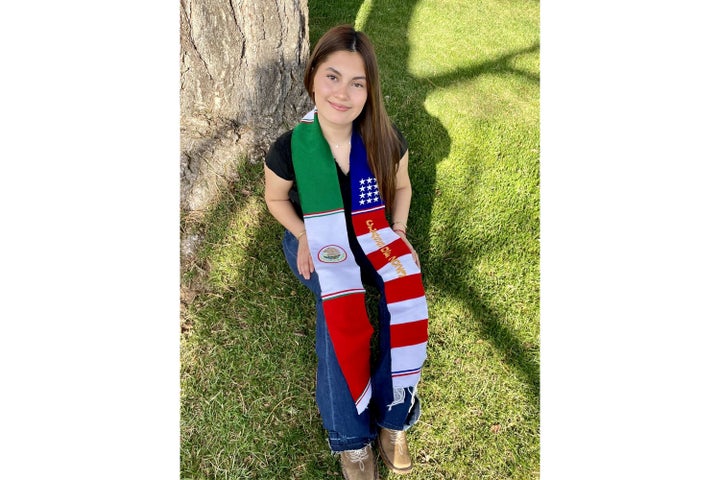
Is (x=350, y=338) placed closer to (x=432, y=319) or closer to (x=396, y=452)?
(x=396, y=452)

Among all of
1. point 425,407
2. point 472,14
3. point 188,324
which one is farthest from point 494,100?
point 188,324

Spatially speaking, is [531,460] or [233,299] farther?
[233,299]

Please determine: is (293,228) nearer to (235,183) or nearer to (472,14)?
(235,183)

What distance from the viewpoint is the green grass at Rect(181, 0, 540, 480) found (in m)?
2.25

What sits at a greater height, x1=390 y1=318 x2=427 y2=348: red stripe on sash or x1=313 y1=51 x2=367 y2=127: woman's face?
x1=313 y1=51 x2=367 y2=127: woman's face

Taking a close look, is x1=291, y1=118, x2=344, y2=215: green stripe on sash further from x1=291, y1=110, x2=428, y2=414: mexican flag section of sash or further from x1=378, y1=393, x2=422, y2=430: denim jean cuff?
x1=378, y1=393, x2=422, y2=430: denim jean cuff

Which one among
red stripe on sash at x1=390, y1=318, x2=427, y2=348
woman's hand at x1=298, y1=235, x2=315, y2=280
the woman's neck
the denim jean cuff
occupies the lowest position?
the denim jean cuff

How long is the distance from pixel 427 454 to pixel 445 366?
0.46 metres

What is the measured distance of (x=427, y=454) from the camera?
2.27 m

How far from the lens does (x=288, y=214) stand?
2.29 metres

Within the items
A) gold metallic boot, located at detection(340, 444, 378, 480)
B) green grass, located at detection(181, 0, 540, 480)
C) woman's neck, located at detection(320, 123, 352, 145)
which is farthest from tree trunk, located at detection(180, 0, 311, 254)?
gold metallic boot, located at detection(340, 444, 378, 480)

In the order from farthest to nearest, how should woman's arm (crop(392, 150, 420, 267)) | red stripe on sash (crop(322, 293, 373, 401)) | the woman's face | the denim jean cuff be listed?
woman's arm (crop(392, 150, 420, 267)), the denim jean cuff, red stripe on sash (crop(322, 293, 373, 401)), the woman's face

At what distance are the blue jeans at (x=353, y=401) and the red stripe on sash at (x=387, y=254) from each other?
81 mm

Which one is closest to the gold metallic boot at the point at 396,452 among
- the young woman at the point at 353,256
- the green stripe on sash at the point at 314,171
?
the young woman at the point at 353,256
